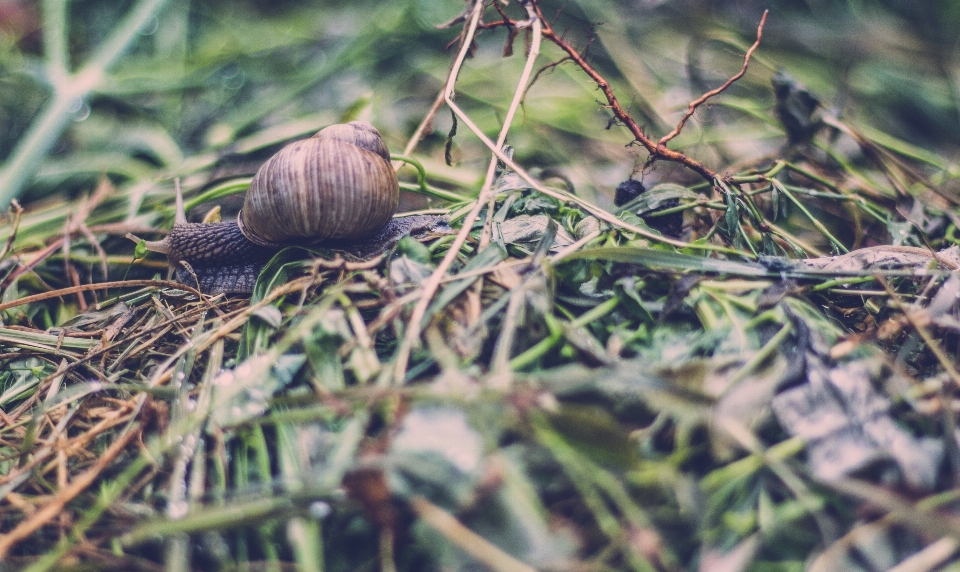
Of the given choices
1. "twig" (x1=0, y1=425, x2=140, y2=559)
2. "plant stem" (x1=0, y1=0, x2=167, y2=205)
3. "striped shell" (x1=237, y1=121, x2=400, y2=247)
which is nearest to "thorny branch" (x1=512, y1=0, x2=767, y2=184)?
"striped shell" (x1=237, y1=121, x2=400, y2=247)

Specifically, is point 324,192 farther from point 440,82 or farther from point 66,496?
point 440,82

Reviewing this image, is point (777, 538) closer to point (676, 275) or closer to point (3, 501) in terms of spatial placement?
point (676, 275)

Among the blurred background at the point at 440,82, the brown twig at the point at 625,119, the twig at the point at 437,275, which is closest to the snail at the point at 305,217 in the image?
the twig at the point at 437,275

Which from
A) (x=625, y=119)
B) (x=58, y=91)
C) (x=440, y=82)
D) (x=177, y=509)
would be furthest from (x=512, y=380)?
(x=58, y=91)

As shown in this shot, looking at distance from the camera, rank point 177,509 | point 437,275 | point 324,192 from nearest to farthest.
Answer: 1. point 177,509
2. point 437,275
3. point 324,192

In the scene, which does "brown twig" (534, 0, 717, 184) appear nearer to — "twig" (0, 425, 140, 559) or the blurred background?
the blurred background

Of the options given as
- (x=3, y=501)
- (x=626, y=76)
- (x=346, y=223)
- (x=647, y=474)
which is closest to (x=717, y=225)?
(x=647, y=474)

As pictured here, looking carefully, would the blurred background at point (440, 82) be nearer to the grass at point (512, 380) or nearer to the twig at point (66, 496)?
the grass at point (512, 380)
